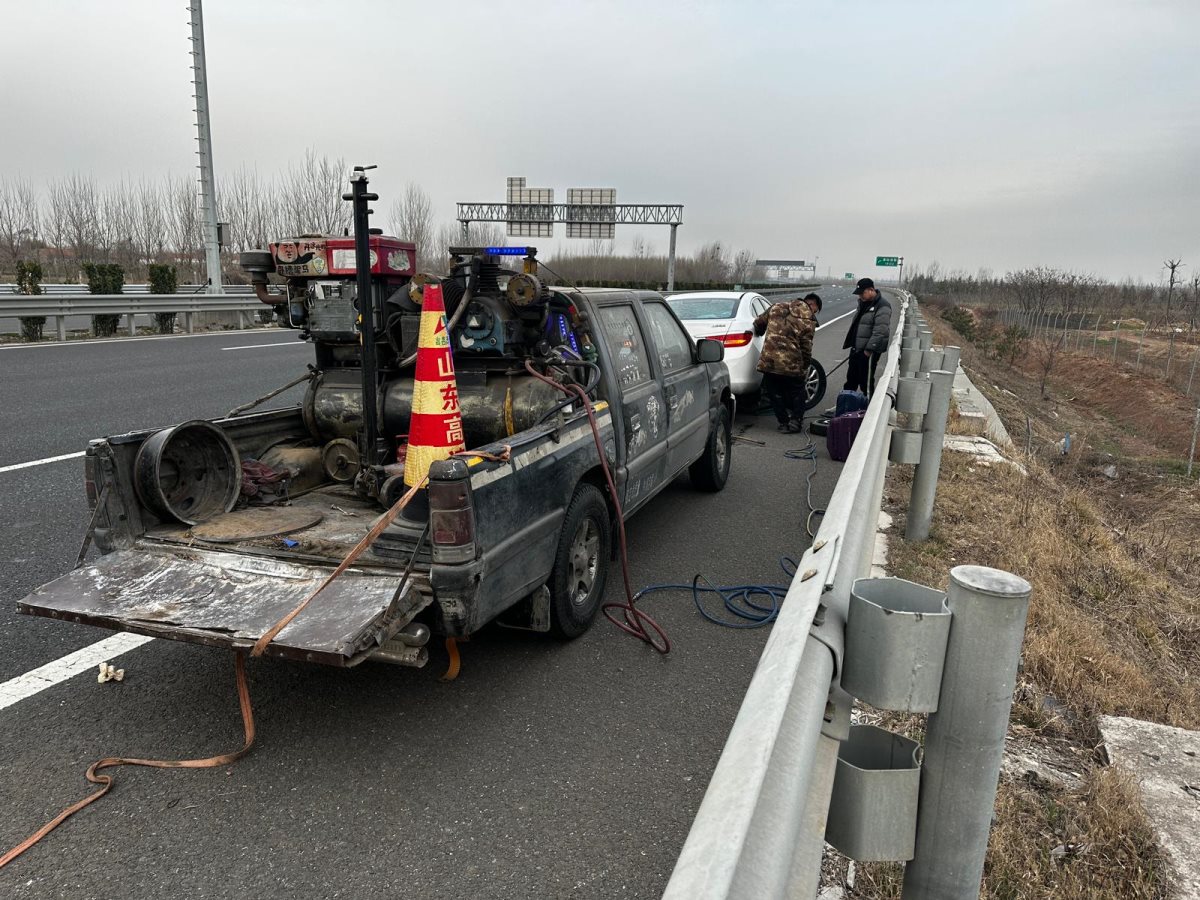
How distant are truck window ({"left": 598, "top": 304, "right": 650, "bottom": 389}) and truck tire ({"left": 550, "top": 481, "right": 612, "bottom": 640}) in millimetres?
1029

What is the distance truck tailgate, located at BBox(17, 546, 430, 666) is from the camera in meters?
3.06

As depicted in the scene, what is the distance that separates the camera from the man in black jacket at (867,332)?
10758 mm

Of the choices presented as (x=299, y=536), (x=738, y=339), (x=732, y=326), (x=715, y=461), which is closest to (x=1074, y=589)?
(x=715, y=461)

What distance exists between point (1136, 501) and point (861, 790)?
12303 millimetres

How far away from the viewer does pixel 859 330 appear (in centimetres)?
1099

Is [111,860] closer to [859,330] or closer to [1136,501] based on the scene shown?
[859,330]

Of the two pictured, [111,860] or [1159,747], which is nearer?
[111,860]

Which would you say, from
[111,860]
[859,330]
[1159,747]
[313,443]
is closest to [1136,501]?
[859,330]

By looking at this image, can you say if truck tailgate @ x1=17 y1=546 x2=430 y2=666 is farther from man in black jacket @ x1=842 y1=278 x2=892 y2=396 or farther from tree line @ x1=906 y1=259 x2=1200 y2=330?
tree line @ x1=906 y1=259 x2=1200 y2=330

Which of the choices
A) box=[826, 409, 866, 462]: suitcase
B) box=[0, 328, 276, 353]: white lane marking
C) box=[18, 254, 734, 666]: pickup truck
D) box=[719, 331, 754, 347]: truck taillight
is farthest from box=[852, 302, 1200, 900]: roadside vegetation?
box=[0, 328, 276, 353]: white lane marking

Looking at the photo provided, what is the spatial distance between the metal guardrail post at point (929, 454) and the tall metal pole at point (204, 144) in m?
22.0

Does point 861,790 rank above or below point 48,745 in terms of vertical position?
above

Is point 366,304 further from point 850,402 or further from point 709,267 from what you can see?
point 709,267

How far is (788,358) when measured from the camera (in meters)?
9.90
